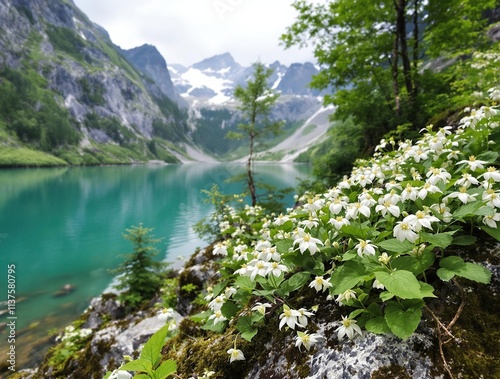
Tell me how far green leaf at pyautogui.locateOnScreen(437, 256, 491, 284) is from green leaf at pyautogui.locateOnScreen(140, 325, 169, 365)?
239 cm

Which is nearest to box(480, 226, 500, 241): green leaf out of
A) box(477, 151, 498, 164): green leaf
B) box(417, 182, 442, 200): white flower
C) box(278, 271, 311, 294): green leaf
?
box(417, 182, 442, 200): white flower

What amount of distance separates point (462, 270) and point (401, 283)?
719mm

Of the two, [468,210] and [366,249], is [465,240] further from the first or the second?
[366,249]

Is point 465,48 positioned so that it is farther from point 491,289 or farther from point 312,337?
point 312,337

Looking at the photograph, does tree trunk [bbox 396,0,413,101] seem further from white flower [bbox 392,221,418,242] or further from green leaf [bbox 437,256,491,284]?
white flower [bbox 392,221,418,242]

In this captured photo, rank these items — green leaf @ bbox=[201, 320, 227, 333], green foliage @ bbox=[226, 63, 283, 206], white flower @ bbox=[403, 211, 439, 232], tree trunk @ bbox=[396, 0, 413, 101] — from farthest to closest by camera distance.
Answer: green foliage @ bbox=[226, 63, 283, 206] → tree trunk @ bbox=[396, 0, 413, 101] → green leaf @ bbox=[201, 320, 227, 333] → white flower @ bbox=[403, 211, 439, 232]

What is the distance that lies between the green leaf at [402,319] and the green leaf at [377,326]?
13cm

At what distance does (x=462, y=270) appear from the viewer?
2.47 meters

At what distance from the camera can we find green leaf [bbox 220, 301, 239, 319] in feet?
11.5

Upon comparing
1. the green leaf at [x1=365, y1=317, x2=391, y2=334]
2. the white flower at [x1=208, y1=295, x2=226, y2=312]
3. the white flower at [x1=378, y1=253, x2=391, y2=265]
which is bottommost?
the white flower at [x1=208, y1=295, x2=226, y2=312]

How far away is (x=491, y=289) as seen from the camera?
272 centimetres

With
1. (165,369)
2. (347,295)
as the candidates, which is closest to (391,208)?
(347,295)

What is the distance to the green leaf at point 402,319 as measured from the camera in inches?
86.0

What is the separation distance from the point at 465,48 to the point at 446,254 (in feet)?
49.4
